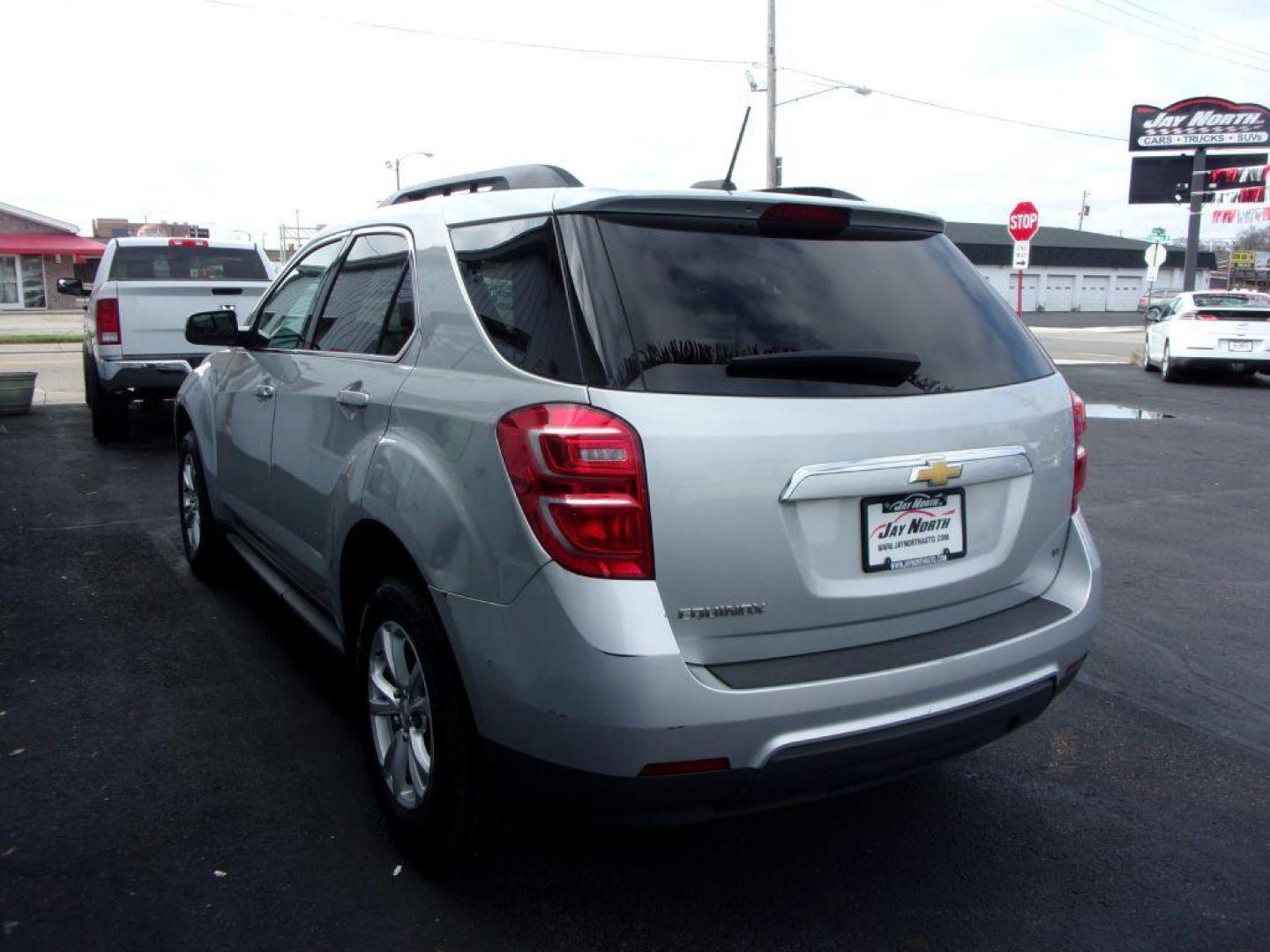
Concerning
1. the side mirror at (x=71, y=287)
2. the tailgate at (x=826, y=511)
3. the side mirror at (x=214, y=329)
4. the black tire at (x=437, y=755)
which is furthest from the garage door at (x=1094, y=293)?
the black tire at (x=437, y=755)

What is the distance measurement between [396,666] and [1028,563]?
177 centimetres

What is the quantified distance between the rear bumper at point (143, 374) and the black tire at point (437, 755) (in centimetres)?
756

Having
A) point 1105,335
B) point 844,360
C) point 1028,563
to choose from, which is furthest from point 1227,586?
point 1105,335

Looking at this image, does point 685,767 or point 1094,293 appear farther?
point 1094,293

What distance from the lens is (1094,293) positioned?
→ 70.7 metres

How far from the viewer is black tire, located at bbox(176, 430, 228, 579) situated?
5.31 m

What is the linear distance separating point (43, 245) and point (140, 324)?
4218 cm

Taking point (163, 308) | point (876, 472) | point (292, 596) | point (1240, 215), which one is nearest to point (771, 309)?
point (876, 472)

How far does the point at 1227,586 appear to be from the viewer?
5754mm

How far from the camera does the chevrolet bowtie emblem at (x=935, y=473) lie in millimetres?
2547

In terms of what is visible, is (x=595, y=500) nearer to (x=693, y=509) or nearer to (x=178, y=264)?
(x=693, y=509)

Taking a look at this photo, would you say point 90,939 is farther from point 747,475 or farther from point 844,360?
point 844,360

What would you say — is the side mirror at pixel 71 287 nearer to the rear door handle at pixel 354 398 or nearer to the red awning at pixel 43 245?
the rear door handle at pixel 354 398

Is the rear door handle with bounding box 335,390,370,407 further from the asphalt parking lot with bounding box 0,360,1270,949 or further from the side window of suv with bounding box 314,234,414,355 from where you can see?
the asphalt parking lot with bounding box 0,360,1270,949
